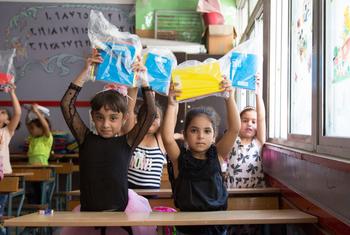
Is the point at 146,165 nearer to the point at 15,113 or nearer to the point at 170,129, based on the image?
the point at 170,129

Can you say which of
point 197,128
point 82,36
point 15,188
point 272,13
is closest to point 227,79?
point 197,128

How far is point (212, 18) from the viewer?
566 cm

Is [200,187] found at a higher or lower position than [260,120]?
lower

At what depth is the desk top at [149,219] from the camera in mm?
1747

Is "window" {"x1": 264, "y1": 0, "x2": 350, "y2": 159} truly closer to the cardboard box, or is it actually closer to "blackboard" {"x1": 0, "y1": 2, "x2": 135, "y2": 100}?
the cardboard box

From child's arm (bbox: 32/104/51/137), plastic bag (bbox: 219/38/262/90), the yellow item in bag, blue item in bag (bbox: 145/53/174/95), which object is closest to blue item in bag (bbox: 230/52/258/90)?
plastic bag (bbox: 219/38/262/90)

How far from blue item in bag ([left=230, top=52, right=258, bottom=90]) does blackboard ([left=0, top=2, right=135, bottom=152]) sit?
4303mm

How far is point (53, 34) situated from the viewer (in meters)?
6.55

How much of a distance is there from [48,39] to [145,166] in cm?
427

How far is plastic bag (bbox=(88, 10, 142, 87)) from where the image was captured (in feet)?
6.85

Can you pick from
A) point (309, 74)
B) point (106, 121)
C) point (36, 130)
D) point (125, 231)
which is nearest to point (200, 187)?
point (125, 231)

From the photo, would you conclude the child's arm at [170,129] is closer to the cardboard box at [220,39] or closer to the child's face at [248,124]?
the child's face at [248,124]

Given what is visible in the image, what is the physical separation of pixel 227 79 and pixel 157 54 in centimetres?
38

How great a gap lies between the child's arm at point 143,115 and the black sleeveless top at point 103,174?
6cm
